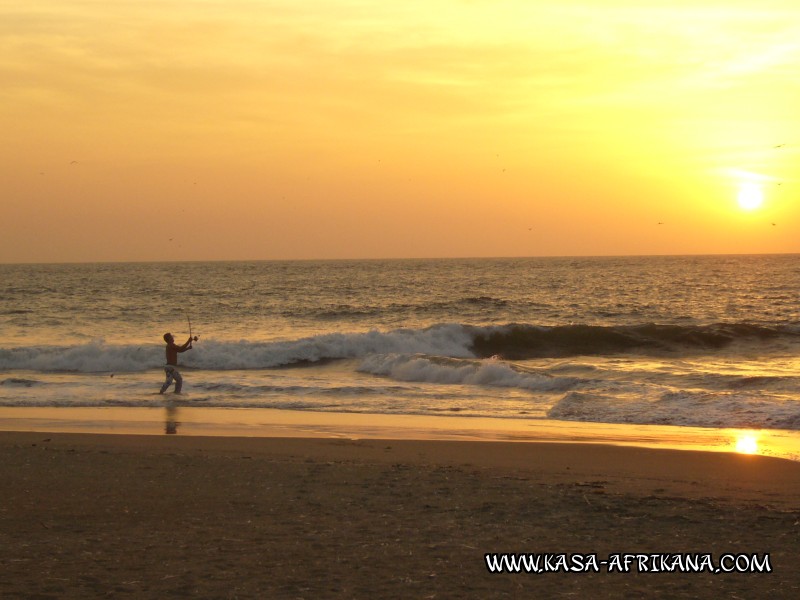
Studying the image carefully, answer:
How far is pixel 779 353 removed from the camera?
2823 centimetres

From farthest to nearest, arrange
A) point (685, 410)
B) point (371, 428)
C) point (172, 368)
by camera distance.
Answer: point (172, 368), point (685, 410), point (371, 428)

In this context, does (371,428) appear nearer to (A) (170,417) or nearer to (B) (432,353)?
(A) (170,417)

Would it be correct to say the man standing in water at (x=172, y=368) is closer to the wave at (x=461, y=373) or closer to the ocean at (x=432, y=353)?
the ocean at (x=432, y=353)

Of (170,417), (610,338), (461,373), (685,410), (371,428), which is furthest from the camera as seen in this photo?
(610,338)

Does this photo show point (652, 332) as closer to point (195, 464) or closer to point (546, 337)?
point (546, 337)

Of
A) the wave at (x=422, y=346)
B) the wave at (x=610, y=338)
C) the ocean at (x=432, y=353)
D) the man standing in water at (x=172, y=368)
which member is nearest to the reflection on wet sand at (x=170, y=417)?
the ocean at (x=432, y=353)

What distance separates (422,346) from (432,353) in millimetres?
482

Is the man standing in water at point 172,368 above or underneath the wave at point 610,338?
underneath

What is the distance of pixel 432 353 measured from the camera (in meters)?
30.6

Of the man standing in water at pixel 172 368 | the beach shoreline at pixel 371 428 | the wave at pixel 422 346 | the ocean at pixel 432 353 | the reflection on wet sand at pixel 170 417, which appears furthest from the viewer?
the wave at pixel 422 346

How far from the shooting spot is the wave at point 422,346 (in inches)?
1048

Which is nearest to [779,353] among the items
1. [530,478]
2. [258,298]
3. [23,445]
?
[530,478]

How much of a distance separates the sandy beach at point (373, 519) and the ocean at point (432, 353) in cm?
574

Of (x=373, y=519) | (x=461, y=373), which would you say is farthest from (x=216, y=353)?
(x=373, y=519)
